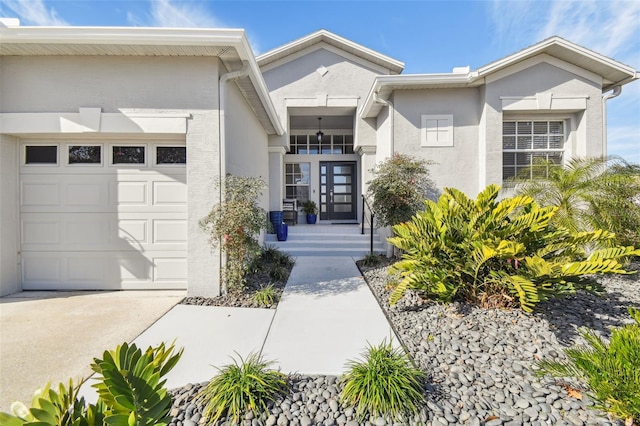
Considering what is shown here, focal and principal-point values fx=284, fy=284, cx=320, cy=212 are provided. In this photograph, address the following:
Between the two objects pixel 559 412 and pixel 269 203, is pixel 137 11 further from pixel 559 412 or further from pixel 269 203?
pixel 559 412

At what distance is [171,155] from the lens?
4.76m

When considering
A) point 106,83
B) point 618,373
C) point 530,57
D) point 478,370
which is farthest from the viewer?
point 530,57

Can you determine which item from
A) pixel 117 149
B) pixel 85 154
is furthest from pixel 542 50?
pixel 85 154

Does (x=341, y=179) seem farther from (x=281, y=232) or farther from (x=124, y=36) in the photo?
(x=124, y=36)

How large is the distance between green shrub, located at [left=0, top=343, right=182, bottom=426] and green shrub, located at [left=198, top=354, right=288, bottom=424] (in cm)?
68

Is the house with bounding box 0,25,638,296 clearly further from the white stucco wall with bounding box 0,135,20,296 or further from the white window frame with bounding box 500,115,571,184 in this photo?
the white window frame with bounding box 500,115,571,184

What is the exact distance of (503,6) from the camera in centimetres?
604

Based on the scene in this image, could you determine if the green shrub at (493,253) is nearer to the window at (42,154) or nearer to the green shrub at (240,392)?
the green shrub at (240,392)

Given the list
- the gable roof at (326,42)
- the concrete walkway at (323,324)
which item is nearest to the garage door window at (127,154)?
the concrete walkway at (323,324)

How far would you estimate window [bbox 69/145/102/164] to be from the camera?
185 inches

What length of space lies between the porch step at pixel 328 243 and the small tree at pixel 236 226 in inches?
108

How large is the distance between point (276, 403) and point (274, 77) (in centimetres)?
949

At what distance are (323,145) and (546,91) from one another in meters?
6.83

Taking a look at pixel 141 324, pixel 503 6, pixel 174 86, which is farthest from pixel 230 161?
pixel 503 6
